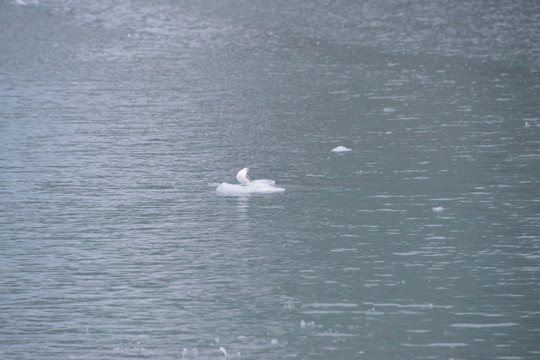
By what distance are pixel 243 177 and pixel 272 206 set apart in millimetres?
1144

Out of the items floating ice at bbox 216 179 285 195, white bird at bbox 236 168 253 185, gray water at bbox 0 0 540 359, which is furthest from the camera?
floating ice at bbox 216 179 285 195

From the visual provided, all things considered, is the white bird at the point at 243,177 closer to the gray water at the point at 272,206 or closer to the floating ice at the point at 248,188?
the floating ice at the point at 248,188

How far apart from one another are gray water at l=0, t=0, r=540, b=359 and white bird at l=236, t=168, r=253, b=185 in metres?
0.51

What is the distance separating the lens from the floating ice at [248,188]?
20.4m

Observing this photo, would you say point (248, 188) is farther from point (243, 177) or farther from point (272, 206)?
point (272, 206)

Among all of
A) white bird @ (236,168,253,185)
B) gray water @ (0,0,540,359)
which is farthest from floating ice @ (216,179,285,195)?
gray water @ (0,0,540,359)

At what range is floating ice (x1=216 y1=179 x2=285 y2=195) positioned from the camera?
66.9ft

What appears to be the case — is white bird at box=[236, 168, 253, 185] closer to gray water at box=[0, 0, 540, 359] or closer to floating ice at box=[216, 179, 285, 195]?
floating ice at box=[216, 179, 285, 195]

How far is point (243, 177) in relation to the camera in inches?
795

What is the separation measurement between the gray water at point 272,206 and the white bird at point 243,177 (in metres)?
0.51

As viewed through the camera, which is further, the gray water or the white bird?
the white bird

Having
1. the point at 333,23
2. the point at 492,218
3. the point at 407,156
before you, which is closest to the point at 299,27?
the point at 333,23

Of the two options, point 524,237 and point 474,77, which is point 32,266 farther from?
point 474,77

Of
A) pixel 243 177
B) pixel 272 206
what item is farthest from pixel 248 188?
pixel 272 206
